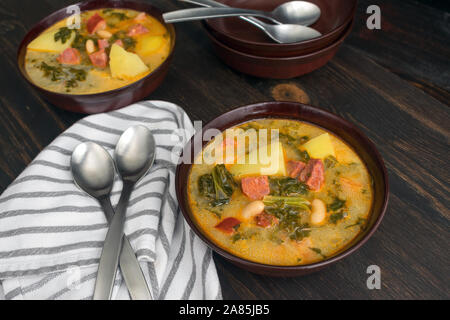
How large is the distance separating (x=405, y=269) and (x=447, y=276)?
137 mm

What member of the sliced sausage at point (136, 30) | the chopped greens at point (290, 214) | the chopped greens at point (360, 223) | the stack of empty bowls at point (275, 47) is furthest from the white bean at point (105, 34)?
the chopped greens at point (360, 223)

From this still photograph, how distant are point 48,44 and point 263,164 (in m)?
1.39

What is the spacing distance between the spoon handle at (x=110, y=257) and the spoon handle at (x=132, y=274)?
0.08ft

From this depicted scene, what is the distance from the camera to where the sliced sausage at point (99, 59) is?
7.50 feet

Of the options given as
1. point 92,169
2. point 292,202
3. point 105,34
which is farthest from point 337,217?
point 105,34

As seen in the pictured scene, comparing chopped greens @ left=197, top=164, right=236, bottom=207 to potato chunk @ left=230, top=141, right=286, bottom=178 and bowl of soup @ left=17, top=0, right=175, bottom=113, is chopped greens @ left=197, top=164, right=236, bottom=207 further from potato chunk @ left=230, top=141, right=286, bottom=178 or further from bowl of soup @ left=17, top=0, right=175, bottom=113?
bowl of soup @ left=17, top=0, right=175, bottom=113

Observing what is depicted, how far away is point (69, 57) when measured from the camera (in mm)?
2307

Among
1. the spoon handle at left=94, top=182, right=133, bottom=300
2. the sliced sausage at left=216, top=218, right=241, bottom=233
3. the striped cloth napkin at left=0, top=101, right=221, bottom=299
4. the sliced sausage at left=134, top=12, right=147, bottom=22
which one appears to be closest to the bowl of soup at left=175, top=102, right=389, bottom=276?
the sliced sausage at left=216, top=218, right=241, bottom=233

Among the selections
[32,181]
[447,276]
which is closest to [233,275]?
[447,276]

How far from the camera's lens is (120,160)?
1894 millimetres

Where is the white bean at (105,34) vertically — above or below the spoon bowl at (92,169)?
above

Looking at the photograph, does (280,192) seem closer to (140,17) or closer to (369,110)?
(369,110)

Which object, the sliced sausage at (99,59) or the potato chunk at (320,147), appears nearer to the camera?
the potato chunk at (320,147)

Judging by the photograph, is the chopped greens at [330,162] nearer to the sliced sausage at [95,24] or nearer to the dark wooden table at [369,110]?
the dark wooden table at [369,110]
